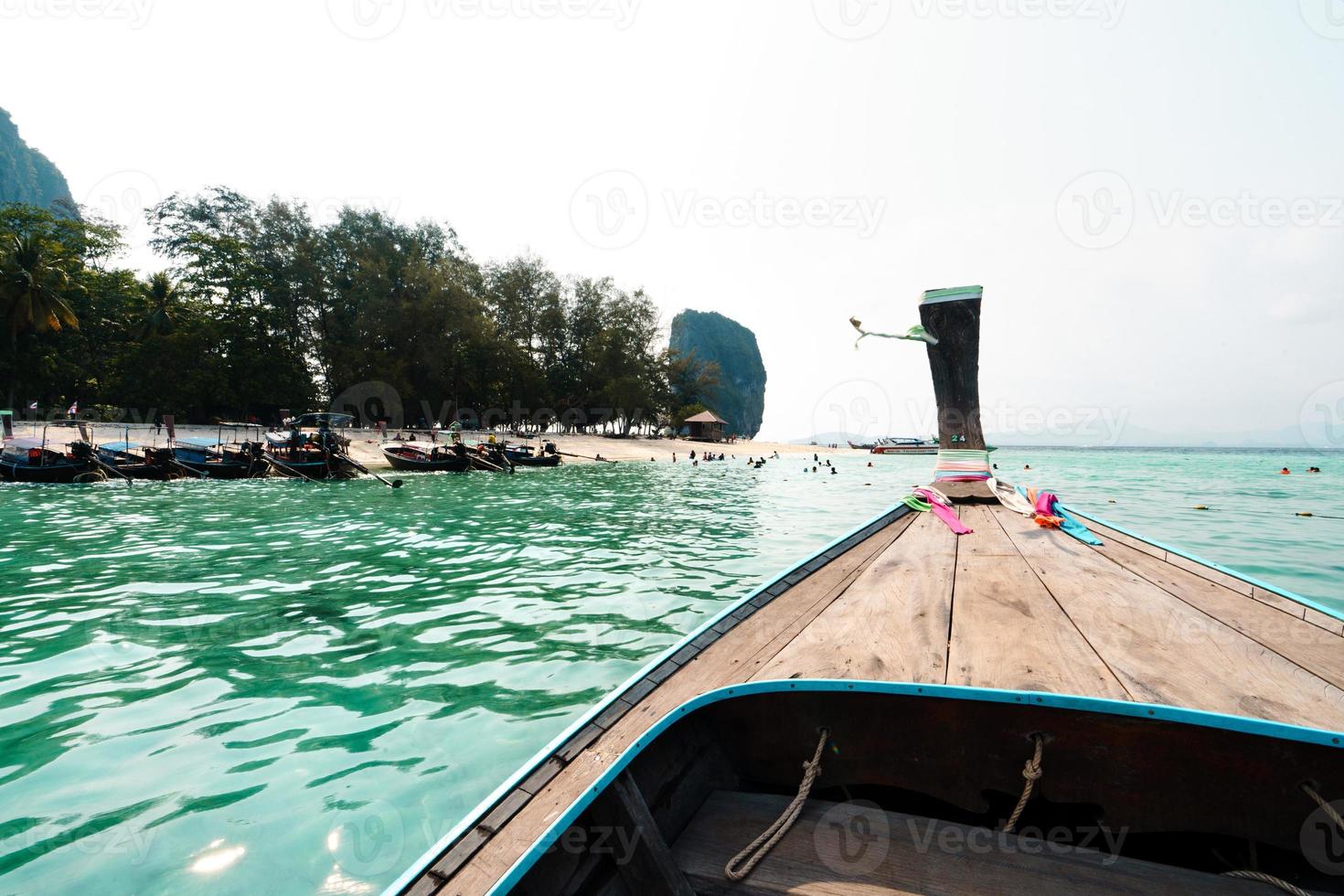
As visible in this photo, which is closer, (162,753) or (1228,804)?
(1228,804)

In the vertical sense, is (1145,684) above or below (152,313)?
below

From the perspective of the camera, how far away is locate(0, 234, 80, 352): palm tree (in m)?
32.2

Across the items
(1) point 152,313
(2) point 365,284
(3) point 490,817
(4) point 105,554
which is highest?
(2) point 365,284

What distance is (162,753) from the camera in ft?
11.4

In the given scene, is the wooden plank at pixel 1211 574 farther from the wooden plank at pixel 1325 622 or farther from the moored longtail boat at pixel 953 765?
the wooden plank at pixel 1325 622

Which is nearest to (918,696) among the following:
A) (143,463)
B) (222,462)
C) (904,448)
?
(222,462)

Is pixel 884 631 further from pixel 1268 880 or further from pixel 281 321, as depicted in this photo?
pixel 281 321

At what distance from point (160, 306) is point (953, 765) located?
54547 mm

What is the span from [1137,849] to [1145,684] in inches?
20.4

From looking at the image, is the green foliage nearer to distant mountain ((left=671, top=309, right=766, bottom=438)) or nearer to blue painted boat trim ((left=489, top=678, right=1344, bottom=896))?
blue painted boat trim ((left=489, top=678, right=1344, bottom=896))

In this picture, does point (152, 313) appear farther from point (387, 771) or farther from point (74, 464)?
point (387, 771)

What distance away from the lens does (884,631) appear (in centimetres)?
234

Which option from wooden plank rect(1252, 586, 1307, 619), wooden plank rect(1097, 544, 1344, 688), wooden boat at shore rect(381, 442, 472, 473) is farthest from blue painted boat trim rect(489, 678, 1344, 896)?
wooden boat at shore rect(381, 442, 472, 473)

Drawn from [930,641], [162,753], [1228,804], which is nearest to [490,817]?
[930,641]
